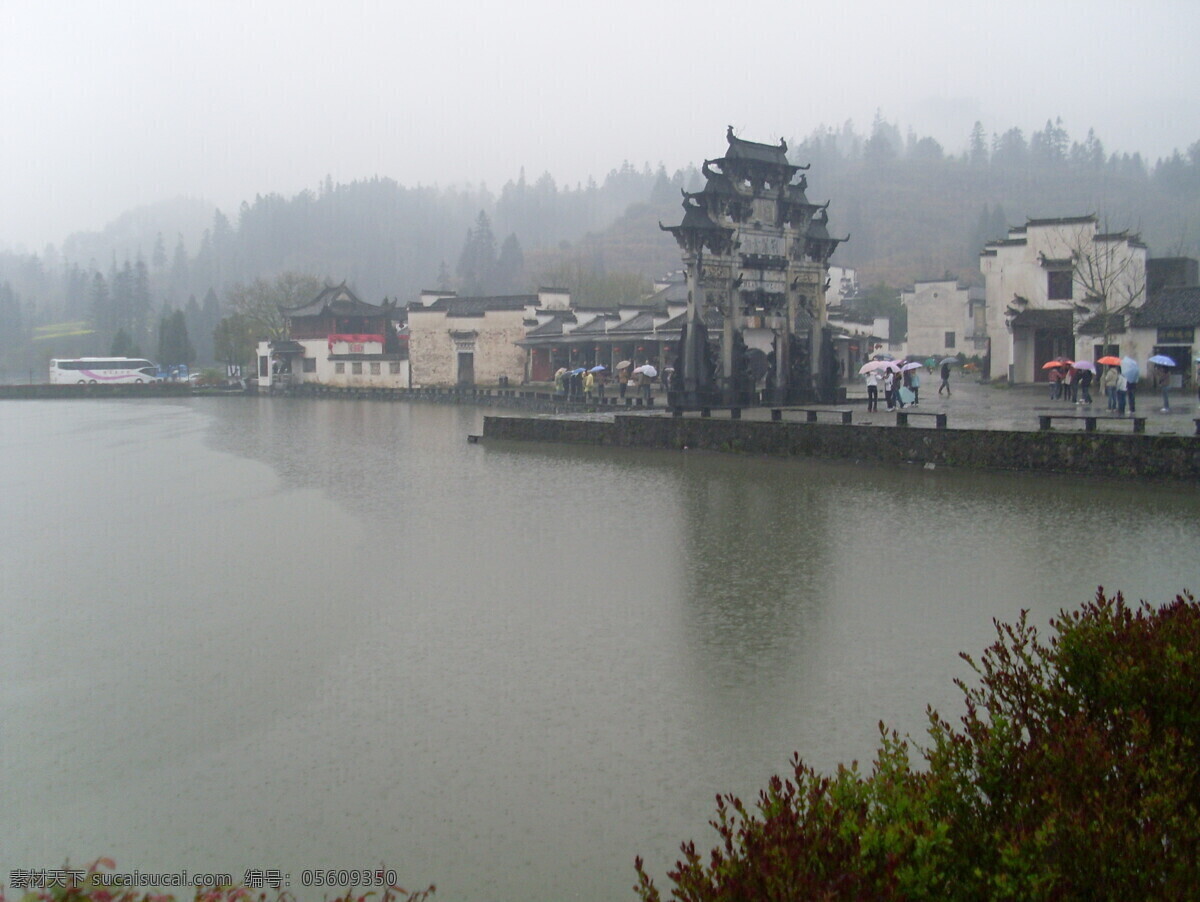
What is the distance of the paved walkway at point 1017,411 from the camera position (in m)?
23.3

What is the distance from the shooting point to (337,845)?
6309mm

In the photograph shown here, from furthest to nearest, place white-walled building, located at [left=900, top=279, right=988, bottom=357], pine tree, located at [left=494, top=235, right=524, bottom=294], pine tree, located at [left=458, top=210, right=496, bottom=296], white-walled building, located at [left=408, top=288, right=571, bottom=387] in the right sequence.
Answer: pine tree, located at [left=458, top=210, right=496, bottom=296] → pine tree, located at [left=494, top=235, right=524, bottom=294] → white-walled building, located at [left=900, top=279, right=988, bottom=357] → white-walled building, located at [left=408, top=288, right=571, bottom=387]

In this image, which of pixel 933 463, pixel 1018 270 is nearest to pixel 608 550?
pixel 933 463

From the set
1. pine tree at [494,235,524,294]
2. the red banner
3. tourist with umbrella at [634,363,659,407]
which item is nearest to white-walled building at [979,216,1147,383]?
tourist with umbrella at [634,363,659,407]

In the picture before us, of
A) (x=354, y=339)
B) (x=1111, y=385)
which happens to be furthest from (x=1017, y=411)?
(x=354, y=339)

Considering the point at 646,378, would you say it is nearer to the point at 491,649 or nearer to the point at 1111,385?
the point at 1111,385

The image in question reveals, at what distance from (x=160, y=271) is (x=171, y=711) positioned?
190915mm

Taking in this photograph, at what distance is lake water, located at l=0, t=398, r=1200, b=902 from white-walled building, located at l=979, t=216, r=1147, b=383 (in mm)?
22309

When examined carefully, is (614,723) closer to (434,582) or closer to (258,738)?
(258,738)

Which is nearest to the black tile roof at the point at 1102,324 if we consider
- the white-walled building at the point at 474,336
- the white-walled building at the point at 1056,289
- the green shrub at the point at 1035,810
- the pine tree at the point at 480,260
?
the white-walled building at the point at 1056,289

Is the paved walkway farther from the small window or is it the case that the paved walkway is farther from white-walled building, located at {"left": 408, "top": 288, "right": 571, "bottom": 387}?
white-walled building, located at {"left": 408, "top": 288, "right": 571, "bottom": 387}

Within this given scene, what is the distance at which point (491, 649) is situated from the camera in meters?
10.1

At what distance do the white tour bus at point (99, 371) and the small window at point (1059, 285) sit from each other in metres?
63.0

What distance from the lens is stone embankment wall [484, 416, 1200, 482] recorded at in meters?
19.3
